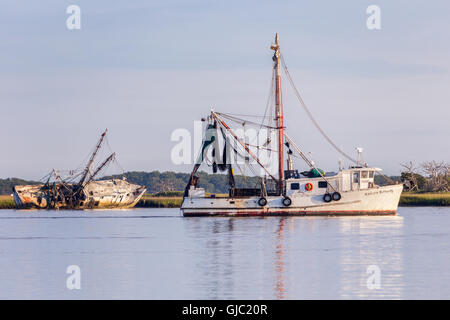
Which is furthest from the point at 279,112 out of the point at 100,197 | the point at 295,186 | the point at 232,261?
the point at 100,197

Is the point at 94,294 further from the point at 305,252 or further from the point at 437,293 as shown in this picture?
the point at 305,252

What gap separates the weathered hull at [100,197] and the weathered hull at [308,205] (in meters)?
51.6

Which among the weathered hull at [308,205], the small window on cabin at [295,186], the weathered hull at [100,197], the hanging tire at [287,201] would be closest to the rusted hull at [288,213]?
the weathered hull at [308,205]

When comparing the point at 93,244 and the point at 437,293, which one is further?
the point at 93,244

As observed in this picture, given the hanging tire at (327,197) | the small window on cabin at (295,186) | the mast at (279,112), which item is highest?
the mast at (279,112)

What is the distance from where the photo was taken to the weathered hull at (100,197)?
134725 mm

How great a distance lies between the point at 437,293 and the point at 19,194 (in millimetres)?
107979

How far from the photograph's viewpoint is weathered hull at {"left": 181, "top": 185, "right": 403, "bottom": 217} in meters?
81.5

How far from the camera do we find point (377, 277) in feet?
117

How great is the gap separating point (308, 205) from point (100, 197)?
6153 cm

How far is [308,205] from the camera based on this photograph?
273 ft

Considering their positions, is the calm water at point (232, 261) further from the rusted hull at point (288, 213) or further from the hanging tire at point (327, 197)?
the rusted hull at point (288, 213)

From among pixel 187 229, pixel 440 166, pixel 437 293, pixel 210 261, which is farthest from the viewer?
pixel 440 166
